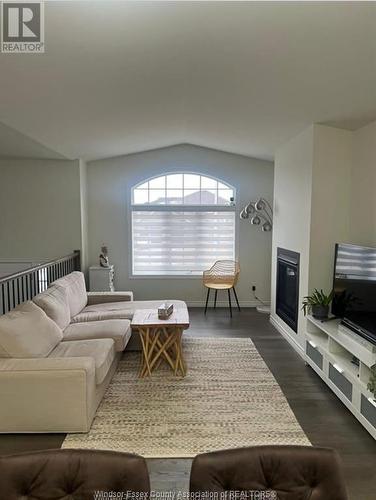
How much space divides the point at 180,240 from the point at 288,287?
2404 millimetres

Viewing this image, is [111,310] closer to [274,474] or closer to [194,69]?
[194,69]

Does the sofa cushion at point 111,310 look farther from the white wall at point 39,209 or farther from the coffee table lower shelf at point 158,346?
the white wall at point 39,209

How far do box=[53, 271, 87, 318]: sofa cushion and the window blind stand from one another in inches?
74.7

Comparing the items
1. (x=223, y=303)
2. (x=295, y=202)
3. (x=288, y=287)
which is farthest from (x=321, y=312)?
(x=223, y=303)

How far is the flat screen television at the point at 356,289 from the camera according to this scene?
2848 mm

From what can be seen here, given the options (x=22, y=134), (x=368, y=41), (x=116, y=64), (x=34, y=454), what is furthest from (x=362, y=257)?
(x=22, y=134)

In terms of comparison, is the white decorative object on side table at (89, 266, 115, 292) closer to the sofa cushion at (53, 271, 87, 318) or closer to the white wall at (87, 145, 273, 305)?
the white wall at (87, 145, 273, 305)

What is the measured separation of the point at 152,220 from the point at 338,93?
13.5 feet

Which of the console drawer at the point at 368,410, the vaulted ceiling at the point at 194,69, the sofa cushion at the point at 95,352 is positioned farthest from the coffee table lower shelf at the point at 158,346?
the vaulted ceiling at the point at 194,69

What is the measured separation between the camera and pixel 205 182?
647 cm

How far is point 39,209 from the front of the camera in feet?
19.2

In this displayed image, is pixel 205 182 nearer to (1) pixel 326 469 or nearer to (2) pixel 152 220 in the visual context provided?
(2) pixel 152 220

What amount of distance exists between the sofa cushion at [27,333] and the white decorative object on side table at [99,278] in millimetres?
2730

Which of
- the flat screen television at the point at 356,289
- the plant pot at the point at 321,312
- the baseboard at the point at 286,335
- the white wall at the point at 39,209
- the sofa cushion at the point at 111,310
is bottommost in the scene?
the baseboard at the point at 286,335
